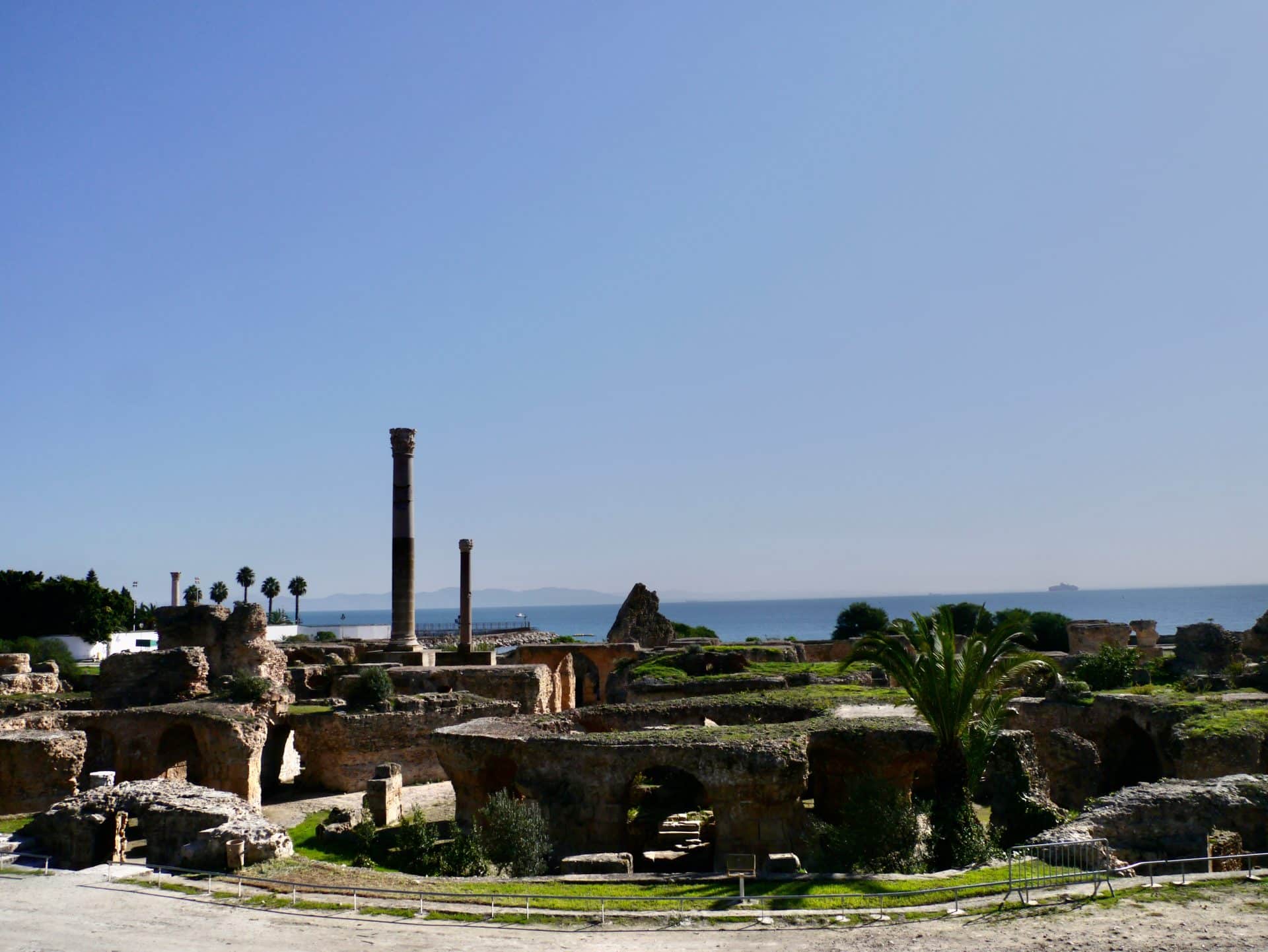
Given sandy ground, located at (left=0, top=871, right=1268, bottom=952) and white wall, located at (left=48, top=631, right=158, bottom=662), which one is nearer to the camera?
sandy ground, located at (left=0, top=871, right=1268, bottom=952)

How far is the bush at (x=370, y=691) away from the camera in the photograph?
98.4 feet

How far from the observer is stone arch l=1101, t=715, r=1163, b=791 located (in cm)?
2441

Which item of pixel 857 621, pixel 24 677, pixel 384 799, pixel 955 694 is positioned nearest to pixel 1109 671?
pixel 955 694

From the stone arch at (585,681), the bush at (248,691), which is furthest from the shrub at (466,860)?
the stone arch at (585,681)

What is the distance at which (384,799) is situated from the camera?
22875mm

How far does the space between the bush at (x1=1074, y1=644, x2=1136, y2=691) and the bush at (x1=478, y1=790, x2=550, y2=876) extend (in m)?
21.0

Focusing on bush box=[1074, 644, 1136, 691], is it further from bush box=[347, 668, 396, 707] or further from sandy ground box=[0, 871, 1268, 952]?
bush box=[347, 668, 396, 707]

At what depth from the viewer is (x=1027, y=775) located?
18.5m

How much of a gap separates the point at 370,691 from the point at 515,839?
47.6ft

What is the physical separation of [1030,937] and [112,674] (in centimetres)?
2816

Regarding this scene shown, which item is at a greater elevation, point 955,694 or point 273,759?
point 955,694

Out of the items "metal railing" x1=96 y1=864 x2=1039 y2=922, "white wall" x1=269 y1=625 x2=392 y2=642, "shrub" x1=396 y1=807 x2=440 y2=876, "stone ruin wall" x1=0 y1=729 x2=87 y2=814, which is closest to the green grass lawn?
"metal railing" x1=96 y1=864 x2=1039 y2=922

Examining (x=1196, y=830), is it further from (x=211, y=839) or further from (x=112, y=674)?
(x=112, y=674)

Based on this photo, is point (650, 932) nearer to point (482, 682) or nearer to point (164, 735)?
point (164, 735)
